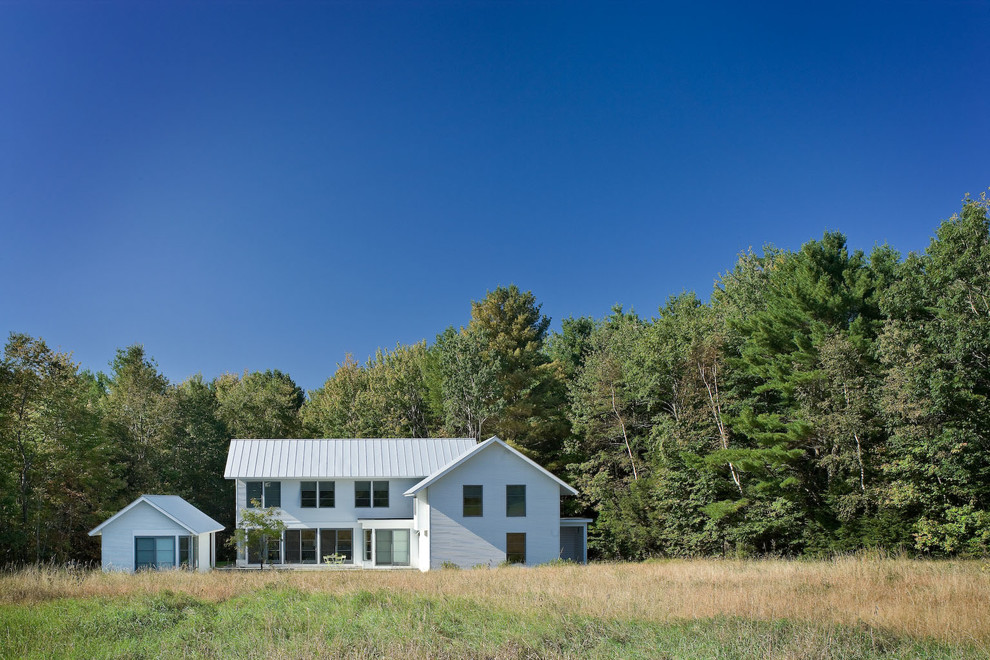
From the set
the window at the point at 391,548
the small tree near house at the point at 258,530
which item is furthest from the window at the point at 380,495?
the small tree near house at the point at 258,530

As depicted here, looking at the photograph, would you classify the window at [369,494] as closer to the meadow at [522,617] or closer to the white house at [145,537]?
the white house at [145,537]

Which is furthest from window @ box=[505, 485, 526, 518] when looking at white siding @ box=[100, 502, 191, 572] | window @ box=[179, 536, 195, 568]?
white siding @ box=[100, 502, 191, 572]

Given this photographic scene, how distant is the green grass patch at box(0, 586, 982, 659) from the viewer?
11.0 m

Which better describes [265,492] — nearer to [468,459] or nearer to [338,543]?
[338,543]

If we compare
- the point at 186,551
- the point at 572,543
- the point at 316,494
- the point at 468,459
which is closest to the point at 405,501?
the point at 316,494

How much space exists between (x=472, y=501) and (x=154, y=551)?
13.1 meters

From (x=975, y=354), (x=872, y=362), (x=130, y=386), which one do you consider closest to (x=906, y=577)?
(x=975, y=354)

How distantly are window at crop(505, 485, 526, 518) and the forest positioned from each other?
5191 millimetres

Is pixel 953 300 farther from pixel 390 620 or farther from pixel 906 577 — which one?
pixel 390 620

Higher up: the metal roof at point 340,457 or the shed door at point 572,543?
the metal roof at point 340,457

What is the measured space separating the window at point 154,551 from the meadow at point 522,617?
10.6 metres

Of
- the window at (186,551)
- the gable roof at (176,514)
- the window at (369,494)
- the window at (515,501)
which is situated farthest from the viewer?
the window at (369,494)

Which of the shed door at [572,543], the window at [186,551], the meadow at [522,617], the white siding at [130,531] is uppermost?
the meadow at [522,617]

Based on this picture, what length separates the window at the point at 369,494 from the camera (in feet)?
135
